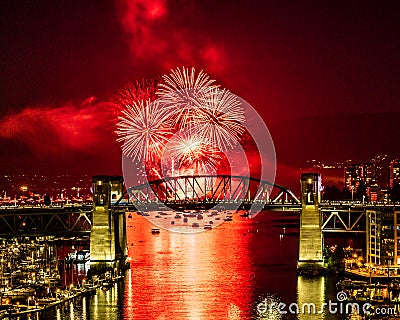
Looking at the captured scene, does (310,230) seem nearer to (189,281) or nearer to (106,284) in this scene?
(189,281)

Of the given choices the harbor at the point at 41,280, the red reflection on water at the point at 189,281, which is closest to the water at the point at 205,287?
the red reflection on water at the point at 189,281

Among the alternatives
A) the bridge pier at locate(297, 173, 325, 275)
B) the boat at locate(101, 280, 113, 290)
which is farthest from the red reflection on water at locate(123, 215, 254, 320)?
the bridge pier at locate(297, 173, 325, 275)

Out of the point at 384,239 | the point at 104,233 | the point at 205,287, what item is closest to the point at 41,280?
the point at 104,233

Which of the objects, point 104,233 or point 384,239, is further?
point 104,233

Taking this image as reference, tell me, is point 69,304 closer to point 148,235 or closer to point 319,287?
point 319,287

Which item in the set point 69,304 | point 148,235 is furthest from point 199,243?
point 69,304
